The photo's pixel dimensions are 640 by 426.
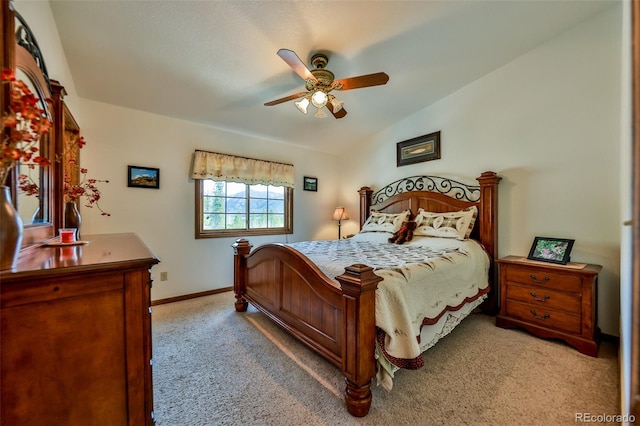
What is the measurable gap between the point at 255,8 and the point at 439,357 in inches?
122

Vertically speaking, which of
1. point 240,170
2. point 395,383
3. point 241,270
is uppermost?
point 240,170

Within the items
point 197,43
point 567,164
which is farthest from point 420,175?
point 197,43

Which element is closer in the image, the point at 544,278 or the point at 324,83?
the point at 324,83

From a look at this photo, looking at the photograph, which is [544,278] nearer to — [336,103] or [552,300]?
[552,300]

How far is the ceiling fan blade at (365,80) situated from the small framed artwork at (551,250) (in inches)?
88.6

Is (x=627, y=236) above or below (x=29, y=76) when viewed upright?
below

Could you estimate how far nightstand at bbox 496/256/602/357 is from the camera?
208cm

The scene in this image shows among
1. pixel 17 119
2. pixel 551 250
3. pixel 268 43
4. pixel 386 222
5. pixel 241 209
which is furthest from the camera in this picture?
pixel 241 209

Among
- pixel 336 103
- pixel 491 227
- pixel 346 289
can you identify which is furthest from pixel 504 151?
pixel 346 289

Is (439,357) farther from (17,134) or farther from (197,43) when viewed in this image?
(197,43)

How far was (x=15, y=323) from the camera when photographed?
0.81 metres

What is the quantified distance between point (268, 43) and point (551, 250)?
10.9ft

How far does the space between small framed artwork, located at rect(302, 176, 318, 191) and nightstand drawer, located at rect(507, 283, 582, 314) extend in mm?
3216

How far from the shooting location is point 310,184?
4.68 m
